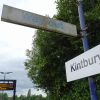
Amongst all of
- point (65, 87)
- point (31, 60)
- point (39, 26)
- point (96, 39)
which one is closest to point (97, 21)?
point (96, 39)

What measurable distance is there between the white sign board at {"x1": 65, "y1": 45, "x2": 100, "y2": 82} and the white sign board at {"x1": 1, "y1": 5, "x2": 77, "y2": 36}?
2.74 feet

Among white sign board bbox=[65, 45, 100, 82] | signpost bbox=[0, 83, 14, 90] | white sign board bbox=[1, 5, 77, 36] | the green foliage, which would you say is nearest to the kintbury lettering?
white sign board bbox=[65, 45, 100, 82]

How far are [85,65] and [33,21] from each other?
148cm

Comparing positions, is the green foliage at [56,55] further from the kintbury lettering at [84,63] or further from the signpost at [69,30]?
the kintbury lettering at [84,63]

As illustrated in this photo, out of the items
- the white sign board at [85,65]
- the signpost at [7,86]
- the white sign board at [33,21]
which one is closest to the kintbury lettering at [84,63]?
the white sign board at [85,65]

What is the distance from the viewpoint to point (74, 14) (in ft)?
49.6

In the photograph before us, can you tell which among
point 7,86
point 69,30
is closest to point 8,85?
point 7,86

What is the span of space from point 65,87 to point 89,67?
10.4 m

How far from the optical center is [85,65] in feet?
16.7

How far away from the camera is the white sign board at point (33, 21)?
213 inches

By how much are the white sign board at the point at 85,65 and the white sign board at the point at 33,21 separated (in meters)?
0.84

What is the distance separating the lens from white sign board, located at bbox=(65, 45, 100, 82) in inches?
187

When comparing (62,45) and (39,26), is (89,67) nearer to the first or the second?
(39,26)

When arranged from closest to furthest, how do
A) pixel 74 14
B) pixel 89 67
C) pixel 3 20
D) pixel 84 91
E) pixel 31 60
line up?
1. pixel 89 67
2. pixel 3 20
3. pixel 84 91
4. pixel 74 14
5. pixel 31 60
